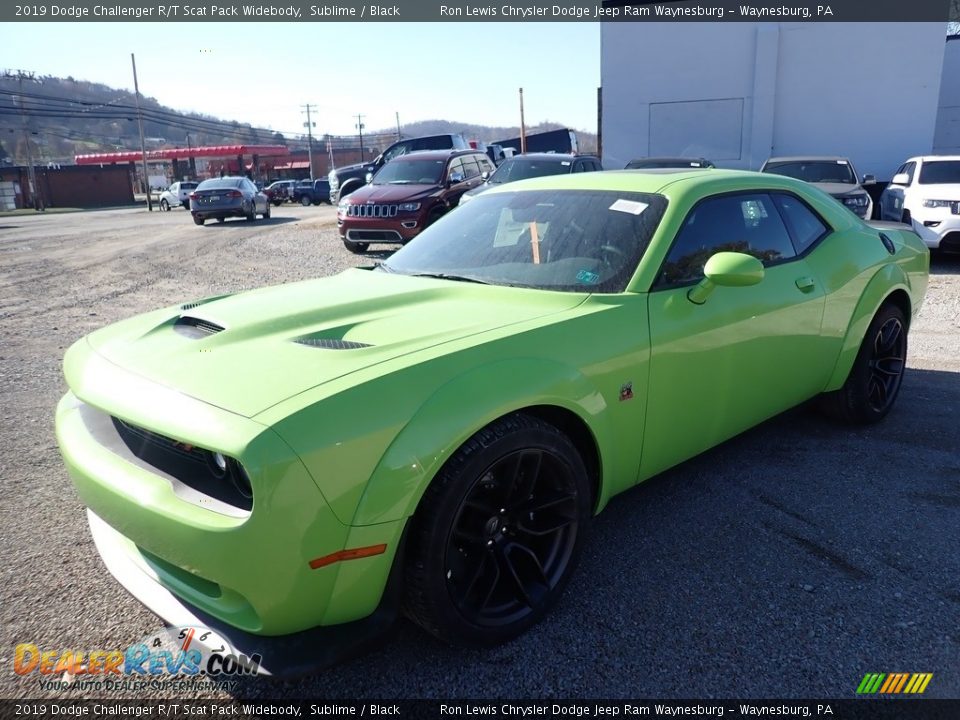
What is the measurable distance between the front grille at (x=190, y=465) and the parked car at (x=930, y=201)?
10484 mm

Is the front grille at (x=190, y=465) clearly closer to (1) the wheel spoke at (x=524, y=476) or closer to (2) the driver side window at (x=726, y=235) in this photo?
(1) the wheel spoke at (x=524, y=476)

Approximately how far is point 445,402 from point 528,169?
10.5 meters

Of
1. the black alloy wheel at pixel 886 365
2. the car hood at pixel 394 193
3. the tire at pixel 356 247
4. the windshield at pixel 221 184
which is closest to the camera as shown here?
the black alloy wheel at pixel 886 365

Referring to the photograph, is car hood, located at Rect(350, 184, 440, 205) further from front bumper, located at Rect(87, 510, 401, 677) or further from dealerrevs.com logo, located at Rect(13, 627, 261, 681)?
front bumper, located at Rect(87, 510, 401, 677)

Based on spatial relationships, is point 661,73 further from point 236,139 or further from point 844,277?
point 236,139

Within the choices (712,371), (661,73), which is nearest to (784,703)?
(712,371)

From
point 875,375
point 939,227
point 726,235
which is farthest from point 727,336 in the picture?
point 939,227

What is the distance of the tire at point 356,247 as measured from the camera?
1239 centimetres

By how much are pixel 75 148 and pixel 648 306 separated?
12442 centimetres

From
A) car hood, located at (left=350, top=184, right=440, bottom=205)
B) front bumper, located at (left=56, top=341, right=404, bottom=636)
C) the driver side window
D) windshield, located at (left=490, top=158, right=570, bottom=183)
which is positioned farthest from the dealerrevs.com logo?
windshield, located at (left=490, top=158, right=570, bottom=183)

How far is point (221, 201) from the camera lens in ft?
66.5

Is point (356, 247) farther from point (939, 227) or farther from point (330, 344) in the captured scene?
point (330, 344)

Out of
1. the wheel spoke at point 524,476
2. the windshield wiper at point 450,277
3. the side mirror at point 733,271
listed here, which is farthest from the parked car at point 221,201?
the wheel spoke at point 524,476

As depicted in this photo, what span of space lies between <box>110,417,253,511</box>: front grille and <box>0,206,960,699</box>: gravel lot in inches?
26.2
